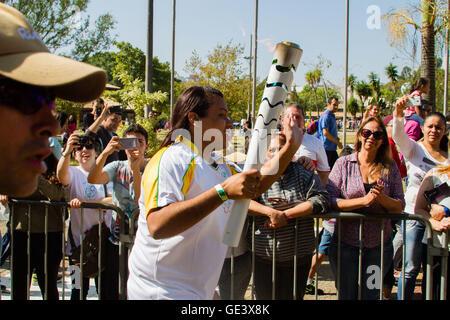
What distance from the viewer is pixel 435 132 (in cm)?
465

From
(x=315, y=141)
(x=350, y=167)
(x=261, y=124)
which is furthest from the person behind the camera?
(x=315, y=141)

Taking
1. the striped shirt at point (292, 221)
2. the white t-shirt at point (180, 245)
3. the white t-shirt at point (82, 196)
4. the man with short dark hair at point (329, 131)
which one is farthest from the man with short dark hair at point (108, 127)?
the man with short dark hair at point (329, 131)

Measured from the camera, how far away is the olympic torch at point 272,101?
7.22 ft

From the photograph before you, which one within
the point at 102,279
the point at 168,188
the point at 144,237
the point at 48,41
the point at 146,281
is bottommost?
the point at 102,279

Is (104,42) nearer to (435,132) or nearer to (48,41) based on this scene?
(48,41)

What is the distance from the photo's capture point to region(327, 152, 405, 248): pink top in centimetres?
380

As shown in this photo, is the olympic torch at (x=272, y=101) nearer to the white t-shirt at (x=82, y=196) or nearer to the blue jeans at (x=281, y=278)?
the blue jeans at (x=281, y=278)

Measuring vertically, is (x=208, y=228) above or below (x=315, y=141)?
below

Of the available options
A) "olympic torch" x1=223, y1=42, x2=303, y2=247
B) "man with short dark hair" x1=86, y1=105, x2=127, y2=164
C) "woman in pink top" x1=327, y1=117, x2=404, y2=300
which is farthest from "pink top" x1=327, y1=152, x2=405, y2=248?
"man with short dark hair" x1=86, y1=105, x2=127, y2=164

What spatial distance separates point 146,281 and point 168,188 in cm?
56

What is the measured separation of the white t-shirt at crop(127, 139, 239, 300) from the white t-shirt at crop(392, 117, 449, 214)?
2949 mm

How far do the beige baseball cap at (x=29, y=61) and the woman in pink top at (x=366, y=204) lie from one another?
298 centimetres
